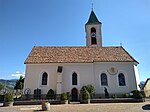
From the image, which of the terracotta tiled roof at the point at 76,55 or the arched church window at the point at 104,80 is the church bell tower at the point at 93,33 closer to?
the terracotta tiled roof at the point at 76,55

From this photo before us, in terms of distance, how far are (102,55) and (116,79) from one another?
5.62 m

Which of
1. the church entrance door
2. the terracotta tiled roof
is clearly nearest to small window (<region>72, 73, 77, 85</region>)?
the church entrance door

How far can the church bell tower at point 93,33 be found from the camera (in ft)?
129

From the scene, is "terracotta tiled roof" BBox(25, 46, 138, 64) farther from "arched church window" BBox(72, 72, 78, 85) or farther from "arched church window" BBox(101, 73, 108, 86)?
"arched church window" BBox(101, 73, 108, 86)

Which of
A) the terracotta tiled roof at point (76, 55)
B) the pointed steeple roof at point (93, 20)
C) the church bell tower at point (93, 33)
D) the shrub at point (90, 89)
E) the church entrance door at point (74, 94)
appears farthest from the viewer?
the pointed steeple roof at point (93, 20)

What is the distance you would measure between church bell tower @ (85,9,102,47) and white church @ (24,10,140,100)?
10.3 metres

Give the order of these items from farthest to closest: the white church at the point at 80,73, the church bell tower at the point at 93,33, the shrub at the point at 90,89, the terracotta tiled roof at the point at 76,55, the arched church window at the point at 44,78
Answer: the church bell tower at the point at 93,33
the terracotta tiled roof at the point at 76,55
the arched church window at the point at 44,78
the white church at the point at 80,73
the shrub at the point at 90,89

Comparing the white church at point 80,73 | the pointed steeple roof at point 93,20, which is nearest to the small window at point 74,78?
the white church at point 80,73

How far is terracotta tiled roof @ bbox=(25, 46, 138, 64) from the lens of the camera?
27766mm

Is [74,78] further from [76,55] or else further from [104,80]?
[104,80]

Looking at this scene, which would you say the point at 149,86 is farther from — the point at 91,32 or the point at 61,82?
the point at 61,82

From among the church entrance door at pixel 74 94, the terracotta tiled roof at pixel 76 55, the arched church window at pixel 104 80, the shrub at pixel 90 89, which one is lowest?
the church entrance door at pixel 74 94

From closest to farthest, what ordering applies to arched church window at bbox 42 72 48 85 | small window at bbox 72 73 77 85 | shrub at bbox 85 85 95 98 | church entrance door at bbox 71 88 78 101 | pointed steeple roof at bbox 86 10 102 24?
shrub at bbox 85 85 95 98
church entrance door at bbox 71 88 78 101
arched church window at bbox 42 72 48 85
small window at bbox 72 73 77 85
pointed steeple roof at bbox 86 10 102 24

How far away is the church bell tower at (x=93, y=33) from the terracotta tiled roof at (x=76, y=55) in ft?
23.1
